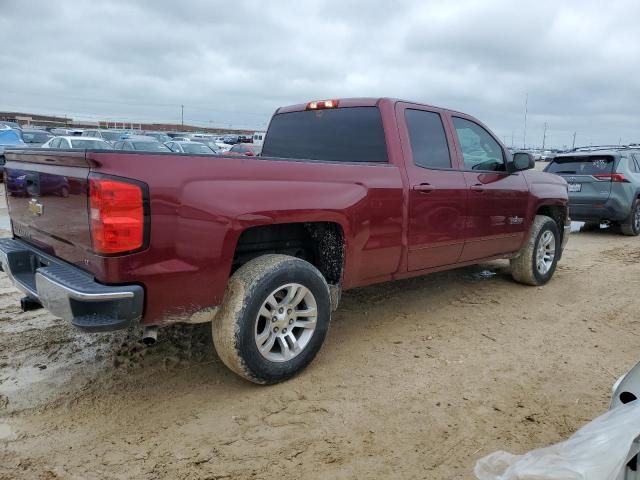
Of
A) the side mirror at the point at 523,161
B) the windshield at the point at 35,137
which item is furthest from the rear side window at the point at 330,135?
the windshield at the point at 35,137

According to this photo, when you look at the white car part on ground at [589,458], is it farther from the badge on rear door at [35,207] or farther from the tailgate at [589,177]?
the tailgate at [589,177]

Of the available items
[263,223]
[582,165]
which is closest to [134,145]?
[582,165]

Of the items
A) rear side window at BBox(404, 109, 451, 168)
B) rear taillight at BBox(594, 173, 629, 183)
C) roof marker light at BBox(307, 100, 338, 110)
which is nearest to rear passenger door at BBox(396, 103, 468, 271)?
rear side window at BBox(404, 109, 451, 168)

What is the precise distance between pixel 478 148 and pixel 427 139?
906 mm

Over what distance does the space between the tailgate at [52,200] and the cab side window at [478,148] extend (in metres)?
3.35

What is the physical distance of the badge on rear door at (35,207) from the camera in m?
3.12

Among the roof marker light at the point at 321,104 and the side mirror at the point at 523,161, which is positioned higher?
the roof marker light at the point at 321,104

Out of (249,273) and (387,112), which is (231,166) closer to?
(249,273)

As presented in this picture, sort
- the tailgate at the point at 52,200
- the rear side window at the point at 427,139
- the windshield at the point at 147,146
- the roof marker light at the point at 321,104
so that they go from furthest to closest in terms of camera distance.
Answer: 1. the windshield at the point at 147,146
2. the roof marker light at the point at 321,104
3. the rear side window at the point at 427,139
4. the tailgate at the point at 52,200

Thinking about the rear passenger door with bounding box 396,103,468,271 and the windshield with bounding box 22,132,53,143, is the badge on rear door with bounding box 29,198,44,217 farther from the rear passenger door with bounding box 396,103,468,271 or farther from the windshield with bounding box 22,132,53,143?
the windshield with bounding box 22,132,53,143

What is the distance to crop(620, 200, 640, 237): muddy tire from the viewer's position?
10.1m

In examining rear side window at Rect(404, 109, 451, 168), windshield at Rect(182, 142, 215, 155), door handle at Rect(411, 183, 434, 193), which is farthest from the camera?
windshield at Rect(182, 142, 215, 155)

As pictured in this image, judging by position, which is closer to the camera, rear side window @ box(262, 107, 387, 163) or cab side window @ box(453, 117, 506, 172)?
rear side window @ box(262, 107, 387, 163)

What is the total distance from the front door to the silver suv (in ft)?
18.3
